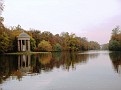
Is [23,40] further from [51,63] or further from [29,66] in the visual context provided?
[29,66]

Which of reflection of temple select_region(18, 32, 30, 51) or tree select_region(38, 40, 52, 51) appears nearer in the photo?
reflection of temple select_region(18, 32, 30, 51)

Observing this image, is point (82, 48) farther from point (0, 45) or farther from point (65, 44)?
point (0, 45)

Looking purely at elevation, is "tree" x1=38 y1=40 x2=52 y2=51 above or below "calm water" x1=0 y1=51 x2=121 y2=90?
above

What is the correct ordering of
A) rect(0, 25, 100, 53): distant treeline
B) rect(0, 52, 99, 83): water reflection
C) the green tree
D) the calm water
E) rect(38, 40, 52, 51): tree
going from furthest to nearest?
rect(38, 40, 52, 51): tree, rect(0, 25, 100, 53): distant treeline, the green tree, rect(0, 52, 99, 83): water reflection, the calm water

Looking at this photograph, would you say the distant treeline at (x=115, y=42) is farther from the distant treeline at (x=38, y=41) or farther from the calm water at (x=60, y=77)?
the calm water at (x=60, y=77)

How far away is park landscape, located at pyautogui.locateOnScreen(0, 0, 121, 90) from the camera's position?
14406mm

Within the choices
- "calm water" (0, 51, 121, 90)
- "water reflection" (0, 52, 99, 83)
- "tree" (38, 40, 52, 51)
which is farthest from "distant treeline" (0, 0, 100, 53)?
"calm water" (0, 51, 121, 90)

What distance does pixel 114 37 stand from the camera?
108 meters

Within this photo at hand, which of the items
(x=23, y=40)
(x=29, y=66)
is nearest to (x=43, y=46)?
(x=23, y=40)

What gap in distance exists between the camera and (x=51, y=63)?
30.9 m

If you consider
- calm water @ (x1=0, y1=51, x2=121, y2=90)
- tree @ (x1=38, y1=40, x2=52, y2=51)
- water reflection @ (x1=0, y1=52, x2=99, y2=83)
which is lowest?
calm water @ (x1=0, y1=51, x2=121, y2=90)

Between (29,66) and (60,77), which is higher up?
(29,66)

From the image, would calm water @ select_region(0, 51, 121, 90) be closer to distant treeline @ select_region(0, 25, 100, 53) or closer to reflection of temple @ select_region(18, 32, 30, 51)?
distant treeline @ select_region(0, 25, 100, 53)

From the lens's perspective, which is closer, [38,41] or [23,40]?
[23,40]
